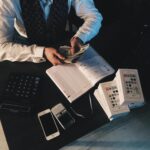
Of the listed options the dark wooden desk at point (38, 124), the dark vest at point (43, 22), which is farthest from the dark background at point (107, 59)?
the dark vest at point (43, 22)

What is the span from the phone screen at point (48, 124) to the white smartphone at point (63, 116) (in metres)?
0.02

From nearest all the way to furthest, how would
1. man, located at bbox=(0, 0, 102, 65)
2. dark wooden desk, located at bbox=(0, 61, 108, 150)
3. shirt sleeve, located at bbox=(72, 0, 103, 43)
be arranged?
dark wooden desk, located at bbox=(0, 61, 108, 150) → man, located at bbox=(0, 0, 102, 65) → shirt sleeve, located at bbox=(72, 0, 103, 43)

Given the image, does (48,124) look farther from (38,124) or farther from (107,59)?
(107,59)

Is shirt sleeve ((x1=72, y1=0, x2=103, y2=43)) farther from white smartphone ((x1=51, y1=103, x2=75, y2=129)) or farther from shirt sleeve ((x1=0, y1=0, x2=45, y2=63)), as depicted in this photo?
white smartphone ((x1=51, y1=103, x2=75, y2=129))

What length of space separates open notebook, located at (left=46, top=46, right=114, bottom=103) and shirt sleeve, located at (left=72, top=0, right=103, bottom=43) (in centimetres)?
17

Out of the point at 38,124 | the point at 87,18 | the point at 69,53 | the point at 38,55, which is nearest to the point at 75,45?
the point at 69,53

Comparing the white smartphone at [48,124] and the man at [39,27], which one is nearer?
the white smartphone at [48,124]

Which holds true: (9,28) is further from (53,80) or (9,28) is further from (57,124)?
(57,124)

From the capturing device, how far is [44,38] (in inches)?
51.6

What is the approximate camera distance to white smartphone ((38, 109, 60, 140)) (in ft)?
3.14

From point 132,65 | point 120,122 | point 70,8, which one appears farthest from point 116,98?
point 70,8

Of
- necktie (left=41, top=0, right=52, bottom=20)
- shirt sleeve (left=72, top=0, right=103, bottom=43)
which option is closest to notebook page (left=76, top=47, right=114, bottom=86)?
shirt sleeve (left=72, top=0, right=103, bottom=43)

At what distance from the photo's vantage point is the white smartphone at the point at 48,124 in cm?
96

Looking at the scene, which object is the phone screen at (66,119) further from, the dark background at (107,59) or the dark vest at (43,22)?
the dark vest at (43,22)
